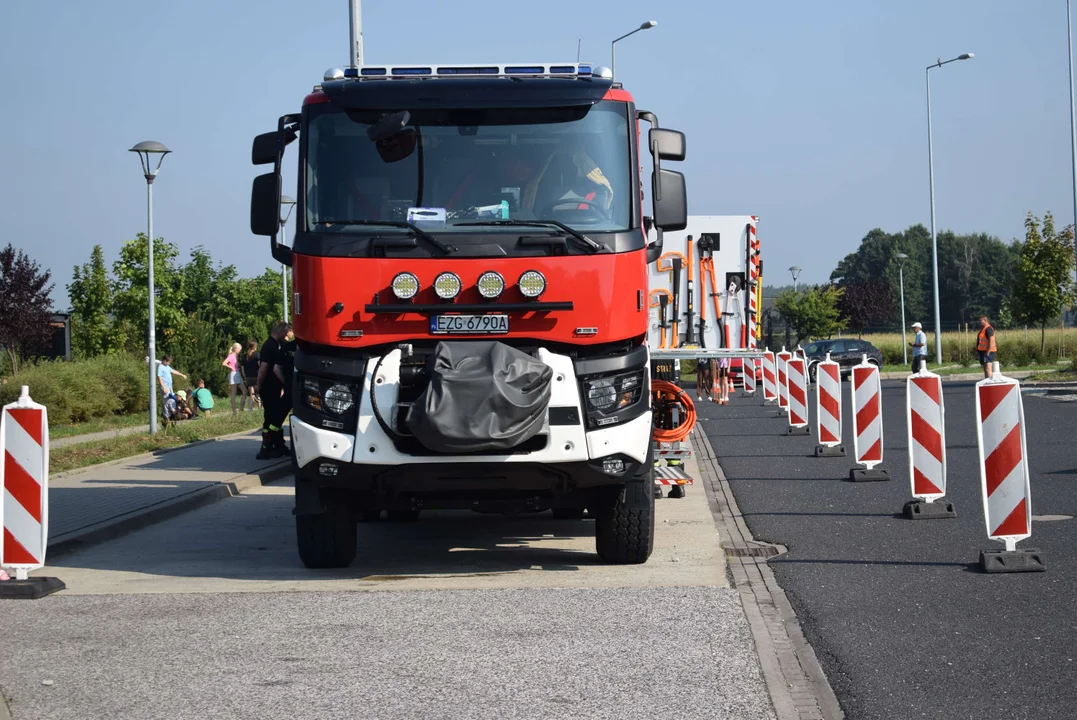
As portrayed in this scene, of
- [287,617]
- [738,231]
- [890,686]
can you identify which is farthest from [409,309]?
[738,231]

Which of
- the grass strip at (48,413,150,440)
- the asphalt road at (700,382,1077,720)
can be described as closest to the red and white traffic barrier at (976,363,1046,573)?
the asphalt road at (700,382,1077,720)

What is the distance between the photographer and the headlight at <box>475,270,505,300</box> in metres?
7.81

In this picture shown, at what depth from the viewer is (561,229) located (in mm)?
7961

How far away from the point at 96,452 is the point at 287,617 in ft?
41.5

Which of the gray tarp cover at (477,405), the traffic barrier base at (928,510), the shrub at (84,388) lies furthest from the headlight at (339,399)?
the shrub at (84,388)

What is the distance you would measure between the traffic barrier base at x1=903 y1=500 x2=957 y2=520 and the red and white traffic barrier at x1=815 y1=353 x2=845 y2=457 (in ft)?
17.2

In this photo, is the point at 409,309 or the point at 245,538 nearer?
the point at 409,309

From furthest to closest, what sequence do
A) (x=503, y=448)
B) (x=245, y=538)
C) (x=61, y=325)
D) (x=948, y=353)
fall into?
(x=948, y=353) → (x=61, y=325) → (x=245, y=538) → (x=503, y=448)

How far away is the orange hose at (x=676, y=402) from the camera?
39.5ft

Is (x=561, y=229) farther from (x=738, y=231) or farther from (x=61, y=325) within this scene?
(x=61, y=325)

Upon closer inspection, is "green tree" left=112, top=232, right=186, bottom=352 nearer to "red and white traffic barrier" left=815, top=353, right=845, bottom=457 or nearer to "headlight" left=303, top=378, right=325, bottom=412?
"red and white traffic barrier" left=815, top=353, right=845, bottom=457

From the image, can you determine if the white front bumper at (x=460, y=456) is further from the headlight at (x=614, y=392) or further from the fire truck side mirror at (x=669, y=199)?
the fire truck side mirror at (x=669, y=199)

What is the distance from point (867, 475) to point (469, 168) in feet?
22.5

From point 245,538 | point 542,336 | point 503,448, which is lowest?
point 245,538
